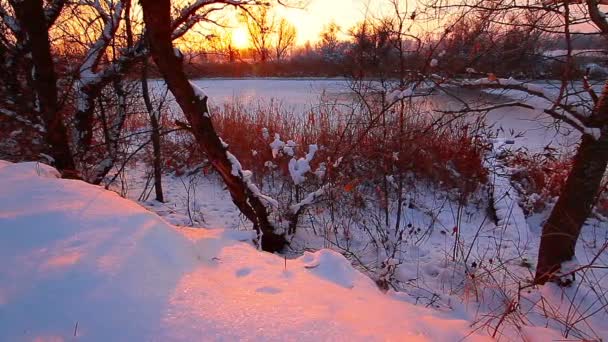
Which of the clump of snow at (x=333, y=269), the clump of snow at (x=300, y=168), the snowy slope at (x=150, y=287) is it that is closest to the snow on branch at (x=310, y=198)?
the clump of snow at (x=300, y=168)

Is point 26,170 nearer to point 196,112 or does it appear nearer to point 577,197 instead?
point 196,112

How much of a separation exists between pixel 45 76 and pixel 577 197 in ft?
17.8

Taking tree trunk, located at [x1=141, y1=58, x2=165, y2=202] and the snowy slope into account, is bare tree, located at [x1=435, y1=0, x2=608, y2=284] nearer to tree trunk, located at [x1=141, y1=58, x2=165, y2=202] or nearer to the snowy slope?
the snowy slope

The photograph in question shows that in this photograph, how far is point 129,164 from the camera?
735 cm

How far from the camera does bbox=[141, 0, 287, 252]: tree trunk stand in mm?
2936

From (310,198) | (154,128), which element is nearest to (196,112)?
(310,198)

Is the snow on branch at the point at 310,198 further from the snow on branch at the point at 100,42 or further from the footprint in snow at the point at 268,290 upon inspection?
the snow on branch at the point at 100,42

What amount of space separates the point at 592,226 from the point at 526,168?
1538 millimetres

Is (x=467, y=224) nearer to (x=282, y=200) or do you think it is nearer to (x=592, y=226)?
(x=592, y=226)

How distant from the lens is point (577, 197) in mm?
2943

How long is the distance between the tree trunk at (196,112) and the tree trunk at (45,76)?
159cm

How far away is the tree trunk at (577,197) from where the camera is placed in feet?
9.10

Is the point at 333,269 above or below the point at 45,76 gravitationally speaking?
below

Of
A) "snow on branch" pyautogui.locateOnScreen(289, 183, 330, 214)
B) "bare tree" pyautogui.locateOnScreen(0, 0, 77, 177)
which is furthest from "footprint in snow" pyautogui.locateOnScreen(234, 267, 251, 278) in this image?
"bare tree" pyautogui.locateOnScreen(0, 0, 77, 177)
